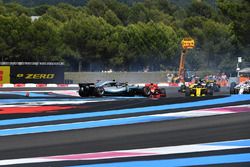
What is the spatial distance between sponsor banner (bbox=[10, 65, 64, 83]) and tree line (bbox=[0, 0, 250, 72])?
728 centimetres

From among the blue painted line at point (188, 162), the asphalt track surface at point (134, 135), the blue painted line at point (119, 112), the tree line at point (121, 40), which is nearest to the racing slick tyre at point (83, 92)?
the asphalt track surface at point (134, 135)

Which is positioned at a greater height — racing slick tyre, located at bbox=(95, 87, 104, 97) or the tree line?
the tree line

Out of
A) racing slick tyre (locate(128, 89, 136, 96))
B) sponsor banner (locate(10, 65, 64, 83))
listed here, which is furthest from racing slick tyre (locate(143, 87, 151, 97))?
sponsor banner (locate(10, 65, 64, 83))

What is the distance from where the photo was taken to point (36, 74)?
1636 inches

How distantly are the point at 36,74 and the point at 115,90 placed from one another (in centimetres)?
1676

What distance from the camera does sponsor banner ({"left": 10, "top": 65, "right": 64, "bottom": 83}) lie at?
40875mm

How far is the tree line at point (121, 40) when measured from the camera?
59.8 metres

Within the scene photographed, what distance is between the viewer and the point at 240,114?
13281 millimetres

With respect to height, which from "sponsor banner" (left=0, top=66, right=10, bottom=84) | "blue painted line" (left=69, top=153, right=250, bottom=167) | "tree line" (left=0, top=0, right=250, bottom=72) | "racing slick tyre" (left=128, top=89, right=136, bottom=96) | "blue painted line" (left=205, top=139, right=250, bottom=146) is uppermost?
"tree line" (left=0, top=0, right=250, bottom=72)

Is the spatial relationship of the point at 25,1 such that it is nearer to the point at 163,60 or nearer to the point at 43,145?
the point at 163,60

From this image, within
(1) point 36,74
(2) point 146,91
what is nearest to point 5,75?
(1) point 36,74

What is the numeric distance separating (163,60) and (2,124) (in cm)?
6390

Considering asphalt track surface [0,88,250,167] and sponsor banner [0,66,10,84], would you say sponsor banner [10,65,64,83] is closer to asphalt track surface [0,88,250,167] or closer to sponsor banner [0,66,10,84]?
sponsor banner [0,66,10,84]

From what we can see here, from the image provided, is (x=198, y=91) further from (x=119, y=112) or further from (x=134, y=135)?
(x=134, y=135)
